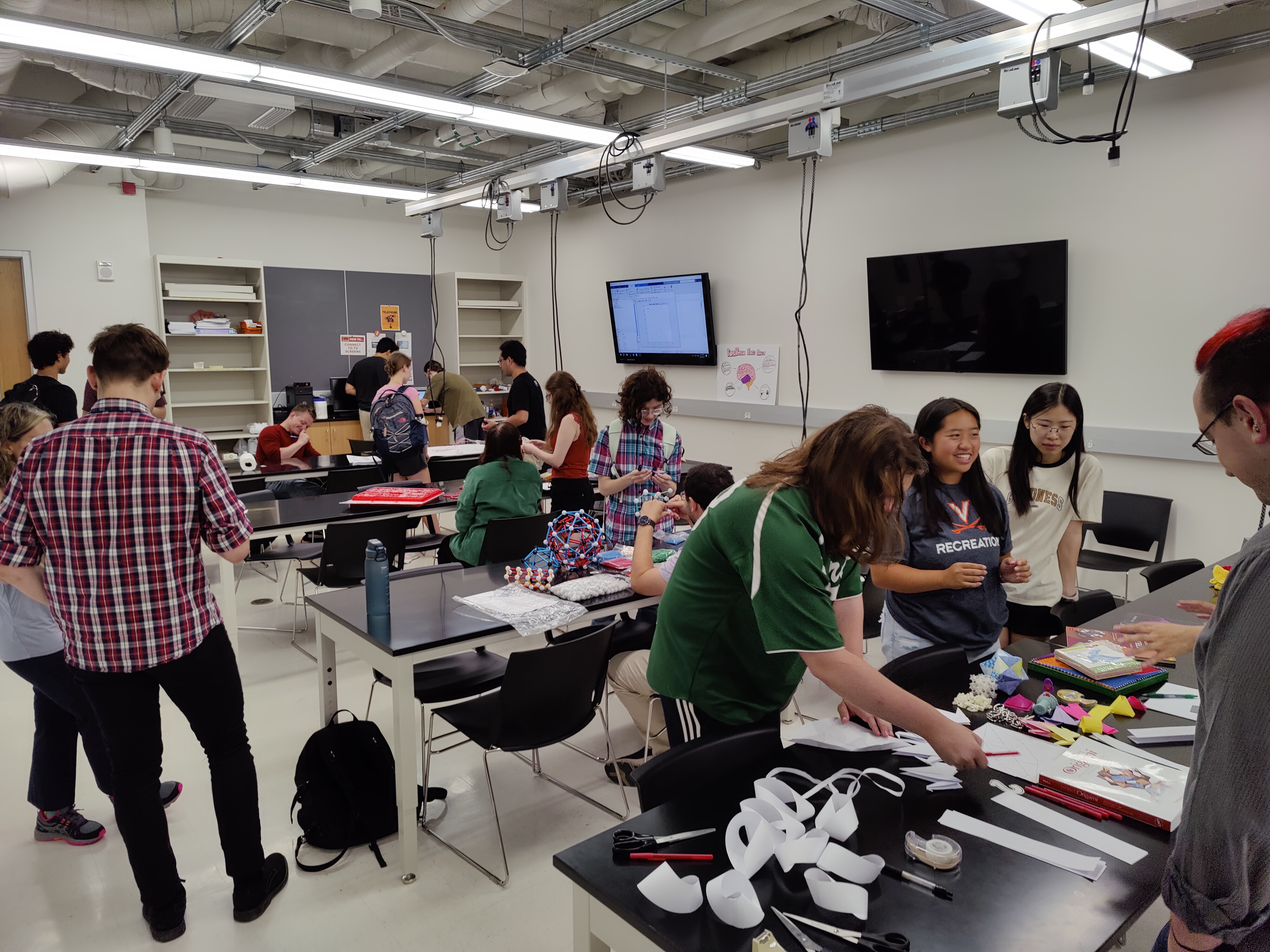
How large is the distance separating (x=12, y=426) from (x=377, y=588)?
1.22 meters

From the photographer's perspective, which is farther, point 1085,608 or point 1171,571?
point 1171,571

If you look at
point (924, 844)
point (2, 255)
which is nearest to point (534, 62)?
point (924, 844)

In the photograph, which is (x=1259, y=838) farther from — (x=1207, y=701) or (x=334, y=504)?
(x=334, y=504)

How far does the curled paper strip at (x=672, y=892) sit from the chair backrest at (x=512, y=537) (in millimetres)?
2444

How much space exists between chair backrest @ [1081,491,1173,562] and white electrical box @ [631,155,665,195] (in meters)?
3.02

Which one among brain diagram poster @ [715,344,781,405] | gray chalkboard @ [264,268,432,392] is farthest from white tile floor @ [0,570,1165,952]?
gray chalkboard @ [264,268,432,392]

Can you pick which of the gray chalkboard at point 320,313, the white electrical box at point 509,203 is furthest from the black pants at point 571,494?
the gray chalkboard at point 320,313

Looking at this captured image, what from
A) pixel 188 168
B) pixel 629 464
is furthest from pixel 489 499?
pixel 188 168

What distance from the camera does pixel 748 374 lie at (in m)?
6.89

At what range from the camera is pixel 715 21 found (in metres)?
4.74

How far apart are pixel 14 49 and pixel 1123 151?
608 cm

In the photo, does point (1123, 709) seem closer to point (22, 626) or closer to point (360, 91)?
point (22, 626)

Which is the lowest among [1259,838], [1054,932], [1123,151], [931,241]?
[1054,932]

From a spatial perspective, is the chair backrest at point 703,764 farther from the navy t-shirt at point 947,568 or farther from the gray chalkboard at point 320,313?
the gray chalkboard at point 320,313
